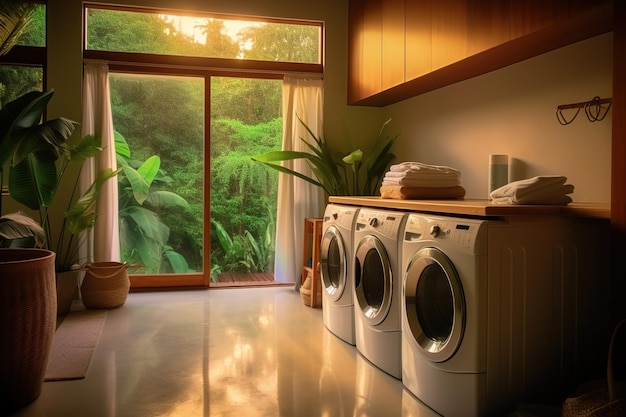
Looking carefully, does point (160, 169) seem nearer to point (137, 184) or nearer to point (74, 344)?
point (137, 184)

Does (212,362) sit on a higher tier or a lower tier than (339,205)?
lower

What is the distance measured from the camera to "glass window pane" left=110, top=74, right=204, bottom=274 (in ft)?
14.3

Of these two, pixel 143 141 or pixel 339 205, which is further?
pixel 143 141

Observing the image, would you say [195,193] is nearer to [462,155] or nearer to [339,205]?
[339,205]

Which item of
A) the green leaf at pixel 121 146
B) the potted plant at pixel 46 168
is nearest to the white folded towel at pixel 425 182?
the potted plant at pixel 46 168

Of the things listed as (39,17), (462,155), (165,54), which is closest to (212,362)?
(462,155)

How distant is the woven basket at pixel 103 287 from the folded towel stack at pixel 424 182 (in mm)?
2236

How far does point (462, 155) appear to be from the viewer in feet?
11.5

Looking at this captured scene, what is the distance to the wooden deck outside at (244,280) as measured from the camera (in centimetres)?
467

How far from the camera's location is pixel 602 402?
1.64 meters

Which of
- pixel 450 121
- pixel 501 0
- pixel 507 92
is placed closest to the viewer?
pixel 501 0

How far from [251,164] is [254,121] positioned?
0.39m

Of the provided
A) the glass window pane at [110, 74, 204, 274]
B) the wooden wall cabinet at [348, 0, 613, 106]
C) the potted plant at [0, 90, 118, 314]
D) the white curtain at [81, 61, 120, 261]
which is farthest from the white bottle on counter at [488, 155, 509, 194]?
the white curtain at [81, 61, 120, 261]

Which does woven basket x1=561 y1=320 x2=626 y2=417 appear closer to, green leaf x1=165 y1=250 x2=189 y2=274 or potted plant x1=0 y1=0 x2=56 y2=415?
potted plant x1=0 y1=0 x2=56 y2=415
